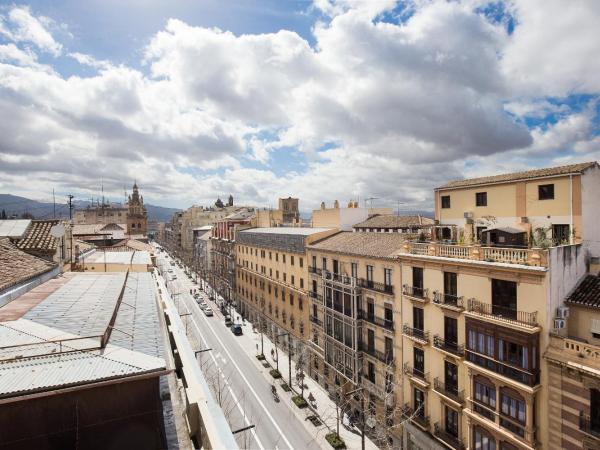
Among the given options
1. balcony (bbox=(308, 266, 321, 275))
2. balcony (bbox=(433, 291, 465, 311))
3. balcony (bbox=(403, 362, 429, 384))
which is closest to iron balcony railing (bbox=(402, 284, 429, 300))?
balcony (bbox=(433, 291, 465, 311))

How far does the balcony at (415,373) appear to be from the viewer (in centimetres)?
2705

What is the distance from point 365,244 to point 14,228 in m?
29.7

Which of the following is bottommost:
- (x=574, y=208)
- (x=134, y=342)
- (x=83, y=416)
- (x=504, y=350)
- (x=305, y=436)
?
(x=305, y=436)

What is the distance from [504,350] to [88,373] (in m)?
23.3

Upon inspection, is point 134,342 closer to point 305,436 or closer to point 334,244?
point 305,436

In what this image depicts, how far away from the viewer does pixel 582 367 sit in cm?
1781

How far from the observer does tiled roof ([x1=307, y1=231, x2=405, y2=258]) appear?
105ft

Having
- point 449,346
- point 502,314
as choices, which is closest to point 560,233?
point 502,314

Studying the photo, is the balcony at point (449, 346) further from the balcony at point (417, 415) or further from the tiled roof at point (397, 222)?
the tiled roof at point (397, 222)

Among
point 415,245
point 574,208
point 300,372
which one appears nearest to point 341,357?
point 300,372

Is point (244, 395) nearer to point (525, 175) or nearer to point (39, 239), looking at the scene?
point (39, 239)

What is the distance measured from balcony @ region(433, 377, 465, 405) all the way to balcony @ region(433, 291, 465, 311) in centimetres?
605

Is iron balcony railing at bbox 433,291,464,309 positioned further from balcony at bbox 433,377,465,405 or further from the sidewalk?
the sidewalk

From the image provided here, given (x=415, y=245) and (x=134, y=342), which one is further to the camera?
(x=415, y=245)
